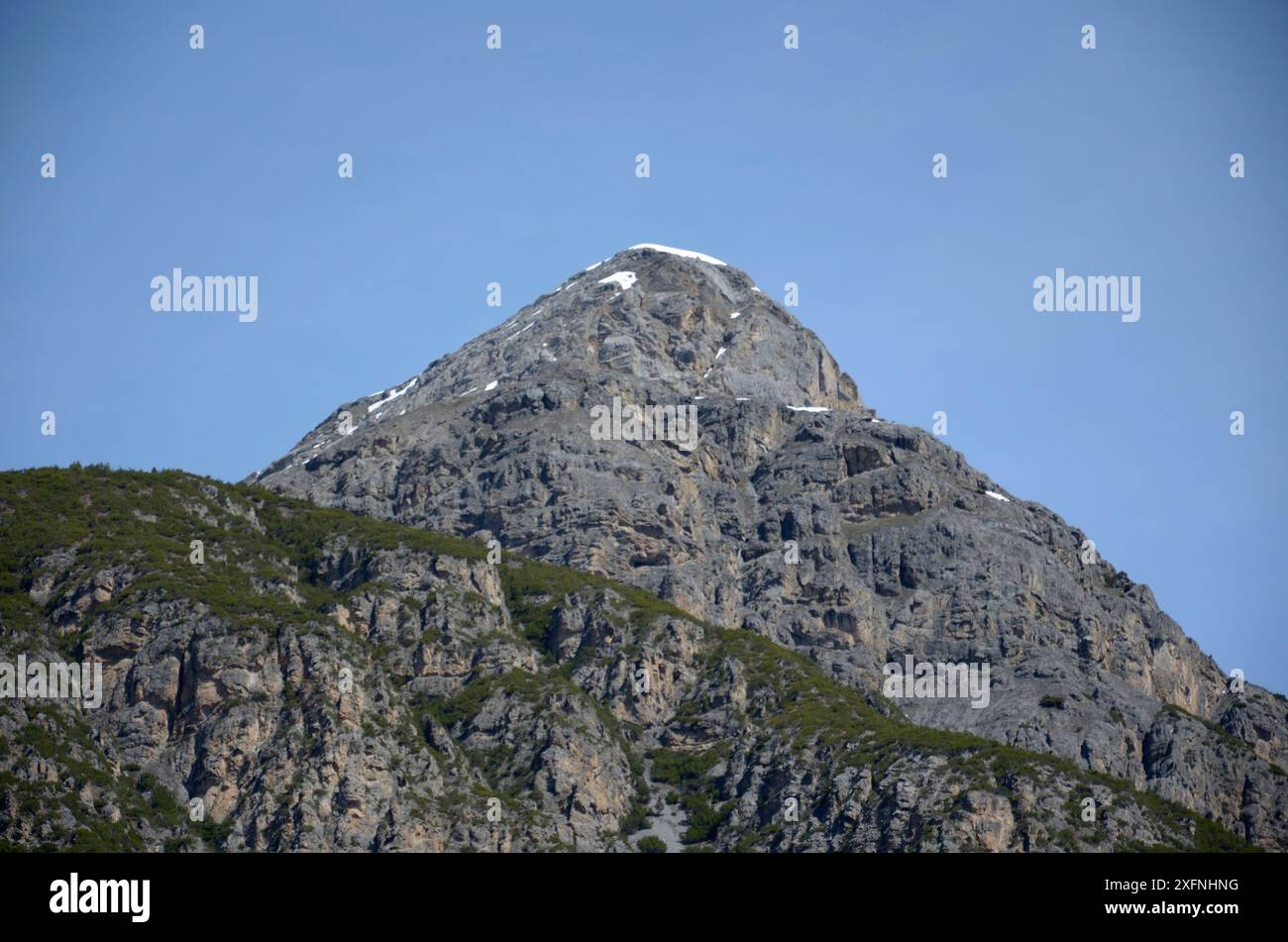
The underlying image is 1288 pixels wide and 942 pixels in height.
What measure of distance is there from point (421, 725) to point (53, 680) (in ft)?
101

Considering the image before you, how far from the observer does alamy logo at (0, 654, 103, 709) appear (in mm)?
157625

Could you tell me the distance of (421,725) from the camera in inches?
6762

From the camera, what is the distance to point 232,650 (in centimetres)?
16738

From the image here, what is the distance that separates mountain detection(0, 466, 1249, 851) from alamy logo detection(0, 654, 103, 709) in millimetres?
911
